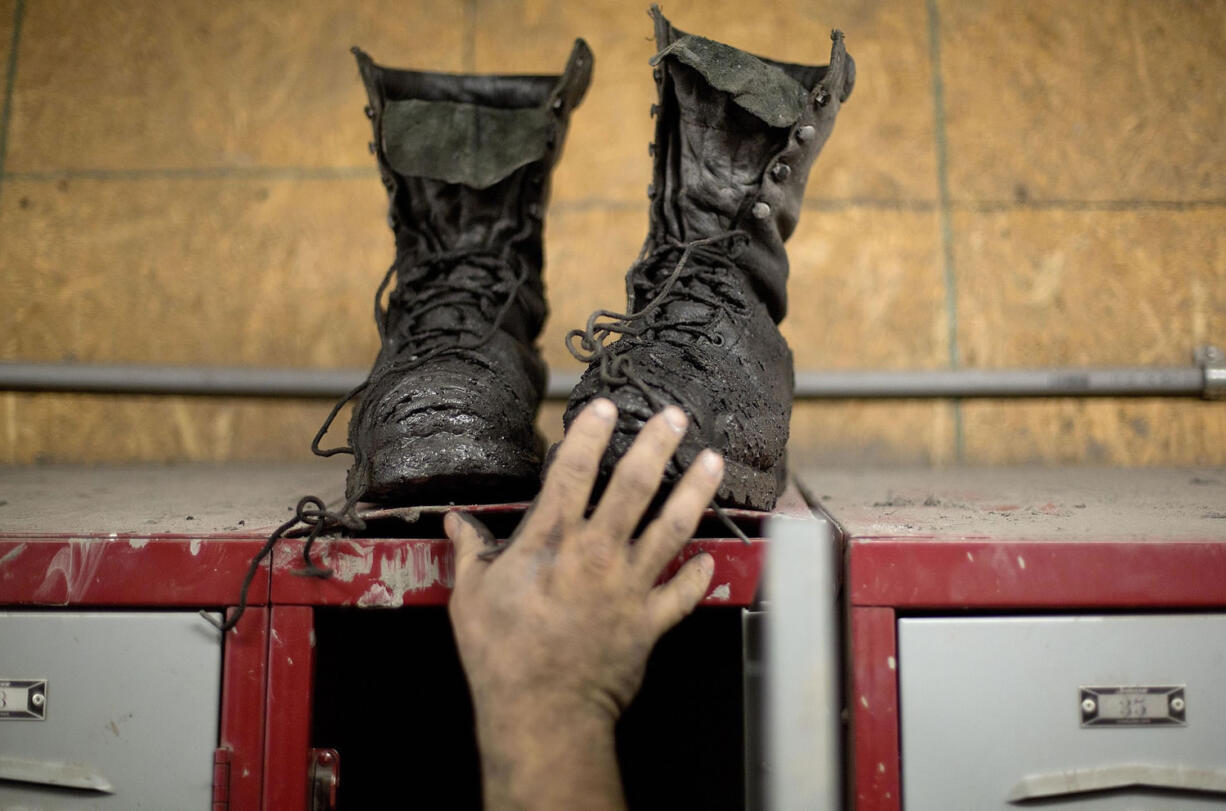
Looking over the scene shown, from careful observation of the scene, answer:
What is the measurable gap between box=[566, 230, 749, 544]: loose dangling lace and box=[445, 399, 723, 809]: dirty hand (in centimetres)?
7

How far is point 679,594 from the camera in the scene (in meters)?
0.49

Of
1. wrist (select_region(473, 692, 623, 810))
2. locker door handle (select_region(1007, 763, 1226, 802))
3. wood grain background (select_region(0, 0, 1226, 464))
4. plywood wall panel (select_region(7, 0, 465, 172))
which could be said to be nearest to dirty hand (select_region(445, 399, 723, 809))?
wrist (select_region(473, 692, 623, 810))

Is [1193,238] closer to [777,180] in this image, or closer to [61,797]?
[777,180]

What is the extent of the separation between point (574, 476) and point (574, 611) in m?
0.08

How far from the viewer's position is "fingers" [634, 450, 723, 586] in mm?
480

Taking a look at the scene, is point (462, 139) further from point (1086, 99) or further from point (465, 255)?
point (1086, 99)

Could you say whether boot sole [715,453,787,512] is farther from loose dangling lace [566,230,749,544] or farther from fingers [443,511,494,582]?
fingers [443,511,494,582]

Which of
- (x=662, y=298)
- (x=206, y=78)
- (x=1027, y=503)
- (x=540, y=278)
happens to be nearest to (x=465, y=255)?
(x=540, y=278)

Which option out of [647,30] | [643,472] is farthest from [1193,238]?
[643,472]

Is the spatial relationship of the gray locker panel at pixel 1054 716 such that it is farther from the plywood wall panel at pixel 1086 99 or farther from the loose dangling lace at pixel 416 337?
the plywood wall panel at pixel 1086 99

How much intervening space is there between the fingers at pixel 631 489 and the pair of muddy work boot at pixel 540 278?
0.09 ft

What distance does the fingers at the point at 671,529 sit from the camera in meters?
0.48

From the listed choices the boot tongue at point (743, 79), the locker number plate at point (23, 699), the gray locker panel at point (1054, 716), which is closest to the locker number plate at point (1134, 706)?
the gray locker panel at point (1054, 716)

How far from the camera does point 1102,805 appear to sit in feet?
1.64
